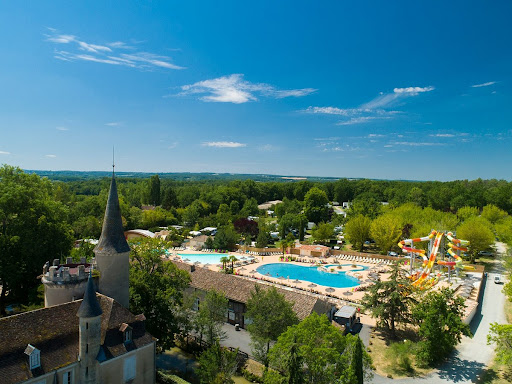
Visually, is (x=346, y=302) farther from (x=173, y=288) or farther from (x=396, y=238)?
(x=396, y=238)

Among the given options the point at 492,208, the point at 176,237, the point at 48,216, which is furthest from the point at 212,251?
the point at 492,208

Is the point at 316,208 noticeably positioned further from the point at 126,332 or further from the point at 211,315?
the point at 126,332

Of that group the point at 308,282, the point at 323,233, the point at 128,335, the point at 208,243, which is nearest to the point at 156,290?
the point at 128,335

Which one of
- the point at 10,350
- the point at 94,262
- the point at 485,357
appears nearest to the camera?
the point at 10,350

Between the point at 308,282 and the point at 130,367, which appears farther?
the point at 308,282

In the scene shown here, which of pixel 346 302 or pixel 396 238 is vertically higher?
pixel 396 238

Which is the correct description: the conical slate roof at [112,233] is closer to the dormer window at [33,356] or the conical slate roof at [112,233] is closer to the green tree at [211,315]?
the dormer window at [33,356]
